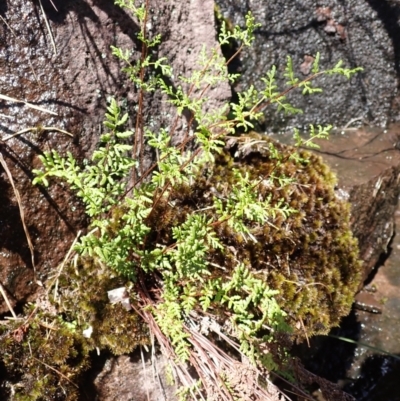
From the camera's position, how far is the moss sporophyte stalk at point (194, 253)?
7.49ft

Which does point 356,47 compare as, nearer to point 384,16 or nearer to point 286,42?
point 384,16

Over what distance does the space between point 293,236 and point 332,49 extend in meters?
1.89

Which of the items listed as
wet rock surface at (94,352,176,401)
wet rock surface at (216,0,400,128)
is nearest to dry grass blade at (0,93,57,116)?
wet rock surface at (94,352,176,401)

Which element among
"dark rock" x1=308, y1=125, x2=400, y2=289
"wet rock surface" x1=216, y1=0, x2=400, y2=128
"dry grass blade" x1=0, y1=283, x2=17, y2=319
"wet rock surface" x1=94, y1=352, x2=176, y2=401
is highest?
"wet rock surface" x1=216, y1=0, x2=400, y2=128

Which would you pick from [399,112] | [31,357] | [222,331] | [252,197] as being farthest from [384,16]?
[31,357]

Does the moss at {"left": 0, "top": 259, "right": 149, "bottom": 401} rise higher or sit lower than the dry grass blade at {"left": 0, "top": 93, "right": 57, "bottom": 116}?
lower

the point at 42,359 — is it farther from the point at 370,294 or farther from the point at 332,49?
the point at 332,49

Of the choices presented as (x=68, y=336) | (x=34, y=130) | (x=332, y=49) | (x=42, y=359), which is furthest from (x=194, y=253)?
(x=332, y=49)

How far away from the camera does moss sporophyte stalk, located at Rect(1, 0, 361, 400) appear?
2.28 metres

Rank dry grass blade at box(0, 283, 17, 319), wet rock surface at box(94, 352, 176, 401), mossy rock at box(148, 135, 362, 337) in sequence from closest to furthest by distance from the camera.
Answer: dry grass blade at box(0, 283, 17, 319)
wet rock surface at box(94, 352, 176, 401)
mossy rock at box(148, 135, 362, 337)

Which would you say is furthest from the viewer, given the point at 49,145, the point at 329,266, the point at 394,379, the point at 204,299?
the point at 394,379

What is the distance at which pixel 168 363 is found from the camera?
2514 millimetres

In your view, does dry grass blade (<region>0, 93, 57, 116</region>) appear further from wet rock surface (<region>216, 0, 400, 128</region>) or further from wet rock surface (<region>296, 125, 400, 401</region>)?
wet rock surface (<region>296, 125, 400, 401</region>)

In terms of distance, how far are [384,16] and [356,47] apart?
344mm
